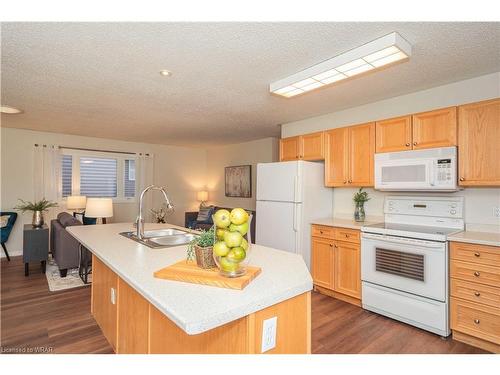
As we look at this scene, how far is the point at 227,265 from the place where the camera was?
1175 millimetres

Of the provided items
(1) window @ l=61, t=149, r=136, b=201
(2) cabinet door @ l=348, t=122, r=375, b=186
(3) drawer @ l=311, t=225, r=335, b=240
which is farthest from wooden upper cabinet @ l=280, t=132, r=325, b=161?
(1) window @ l=61, t=149, r=136, b=201

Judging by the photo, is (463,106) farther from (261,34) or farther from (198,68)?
(198,68)

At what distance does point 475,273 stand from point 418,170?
1001 mm

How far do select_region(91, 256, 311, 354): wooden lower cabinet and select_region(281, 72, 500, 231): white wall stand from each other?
2.29 metres

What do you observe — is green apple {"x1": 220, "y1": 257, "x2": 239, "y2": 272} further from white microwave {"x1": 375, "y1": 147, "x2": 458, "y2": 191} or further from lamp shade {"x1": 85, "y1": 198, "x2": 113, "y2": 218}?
white microwave {"x1": 375, "y1": 147, "x2": 458, "y2": 191}

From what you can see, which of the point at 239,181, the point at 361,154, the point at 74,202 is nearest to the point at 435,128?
the point at 361,154

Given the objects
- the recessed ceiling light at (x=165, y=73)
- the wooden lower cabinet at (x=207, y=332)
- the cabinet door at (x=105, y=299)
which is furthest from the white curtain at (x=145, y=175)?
the wooden lower cabinet at (x=207, y=332)

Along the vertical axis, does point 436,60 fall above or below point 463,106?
above

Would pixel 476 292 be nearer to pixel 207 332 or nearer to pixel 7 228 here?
pixel 207 332

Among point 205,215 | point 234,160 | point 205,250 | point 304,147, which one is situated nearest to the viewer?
point 205,250

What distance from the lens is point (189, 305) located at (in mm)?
976

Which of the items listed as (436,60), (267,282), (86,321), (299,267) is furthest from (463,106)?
(86,321)

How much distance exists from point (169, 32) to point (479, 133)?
104 inches

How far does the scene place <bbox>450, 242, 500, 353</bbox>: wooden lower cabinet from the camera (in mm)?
2090
